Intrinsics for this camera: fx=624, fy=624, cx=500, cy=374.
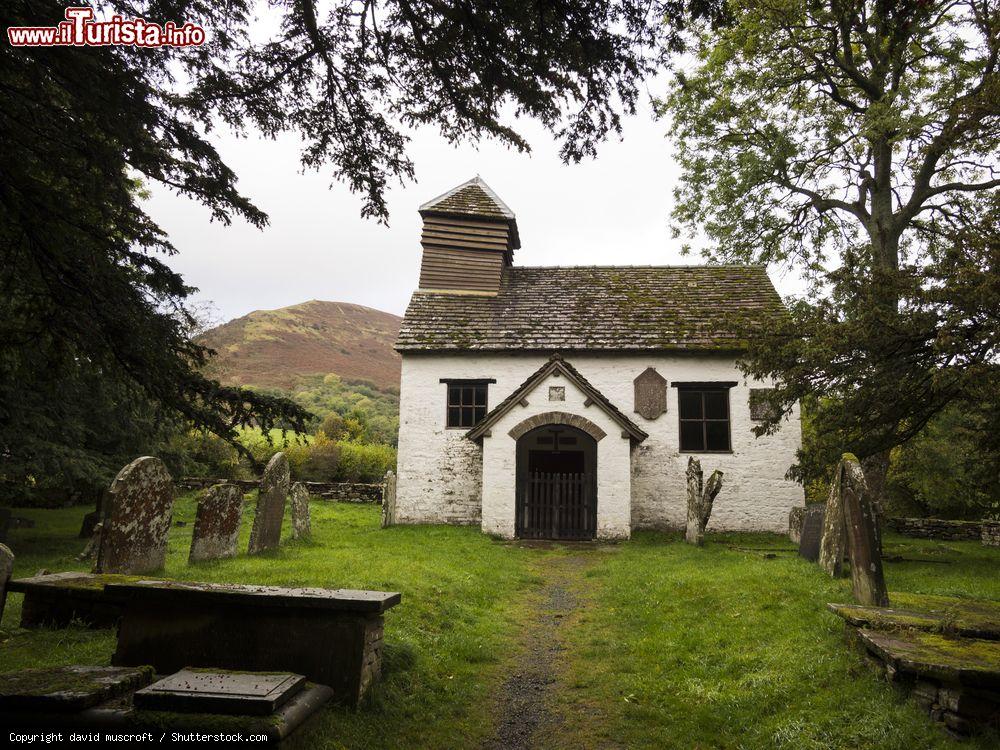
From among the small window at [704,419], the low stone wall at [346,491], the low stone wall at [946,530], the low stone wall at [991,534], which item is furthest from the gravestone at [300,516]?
the low stone wall at [991,534]

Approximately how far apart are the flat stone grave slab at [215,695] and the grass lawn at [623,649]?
0.46 metres

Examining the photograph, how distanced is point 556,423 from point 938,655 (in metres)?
12.0

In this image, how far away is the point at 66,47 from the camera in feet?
13.8

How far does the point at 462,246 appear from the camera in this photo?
21469mm

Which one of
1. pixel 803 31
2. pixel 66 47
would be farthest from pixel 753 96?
pixel 66 47

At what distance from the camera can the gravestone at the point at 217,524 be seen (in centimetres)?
949

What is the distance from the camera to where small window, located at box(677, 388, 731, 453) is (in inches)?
709

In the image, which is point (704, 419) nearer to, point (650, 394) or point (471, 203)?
point (650, 394)

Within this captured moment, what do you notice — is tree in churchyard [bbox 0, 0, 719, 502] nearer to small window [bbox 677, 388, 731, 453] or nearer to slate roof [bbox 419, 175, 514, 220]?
small window [bbox 677, 388, 731, 453]

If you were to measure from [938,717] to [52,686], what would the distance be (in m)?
5.81

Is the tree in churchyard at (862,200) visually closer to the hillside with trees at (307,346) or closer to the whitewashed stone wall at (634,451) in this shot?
the whitewashed stone wall at (634,451)

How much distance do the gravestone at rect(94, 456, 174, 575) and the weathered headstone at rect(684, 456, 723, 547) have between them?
11.3 m

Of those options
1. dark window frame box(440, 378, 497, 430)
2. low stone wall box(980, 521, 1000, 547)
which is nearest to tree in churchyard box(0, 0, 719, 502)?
dark window frame box(440, 378, 497, 430)

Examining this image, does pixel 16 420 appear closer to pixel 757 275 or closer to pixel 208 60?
pixel 208 60
